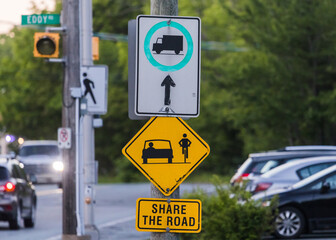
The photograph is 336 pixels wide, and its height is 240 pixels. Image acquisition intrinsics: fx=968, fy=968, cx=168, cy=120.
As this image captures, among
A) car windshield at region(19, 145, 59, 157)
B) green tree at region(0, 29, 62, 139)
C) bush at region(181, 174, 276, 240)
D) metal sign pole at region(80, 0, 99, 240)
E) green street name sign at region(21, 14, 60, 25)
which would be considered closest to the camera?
bush at region(181, 174, 276, 240)

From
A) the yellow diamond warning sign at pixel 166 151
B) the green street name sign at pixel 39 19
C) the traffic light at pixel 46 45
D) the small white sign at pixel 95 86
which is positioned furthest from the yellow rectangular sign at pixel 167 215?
the green street name sign at pixel 39 19

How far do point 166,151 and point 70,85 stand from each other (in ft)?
29.8

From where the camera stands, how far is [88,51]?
18000 mm

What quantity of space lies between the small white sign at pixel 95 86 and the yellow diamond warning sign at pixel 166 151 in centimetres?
900

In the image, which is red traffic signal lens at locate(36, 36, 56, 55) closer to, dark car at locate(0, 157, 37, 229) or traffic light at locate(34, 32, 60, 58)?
traffic light at locate(34, 32, 60, 58)

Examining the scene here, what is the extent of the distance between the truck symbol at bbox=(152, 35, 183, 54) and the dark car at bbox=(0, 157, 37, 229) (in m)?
13.2

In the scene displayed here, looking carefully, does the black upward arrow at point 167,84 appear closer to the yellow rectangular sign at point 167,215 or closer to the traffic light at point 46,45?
the yellow rectangular sign at point 167,215

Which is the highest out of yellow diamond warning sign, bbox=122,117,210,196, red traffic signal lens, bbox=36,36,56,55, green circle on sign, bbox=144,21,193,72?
red traffic signal lens, bbox=36,36,56,55

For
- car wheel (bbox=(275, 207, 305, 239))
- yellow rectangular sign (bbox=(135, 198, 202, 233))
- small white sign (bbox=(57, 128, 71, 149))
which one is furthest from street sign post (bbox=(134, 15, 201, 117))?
car wheel (bbox=(275, 207, 305, 239))

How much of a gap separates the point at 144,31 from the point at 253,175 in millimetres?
12123

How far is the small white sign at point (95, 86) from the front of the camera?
55.6ft

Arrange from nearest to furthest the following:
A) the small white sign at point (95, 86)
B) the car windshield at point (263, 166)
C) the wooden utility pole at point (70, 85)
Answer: the wooden utility pole at point (70, 85) → the small white sign at point (95, 86) → the car windshield at point (263, 166)

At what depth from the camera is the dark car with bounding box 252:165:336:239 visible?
17.1 meters

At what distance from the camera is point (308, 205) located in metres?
17.3
